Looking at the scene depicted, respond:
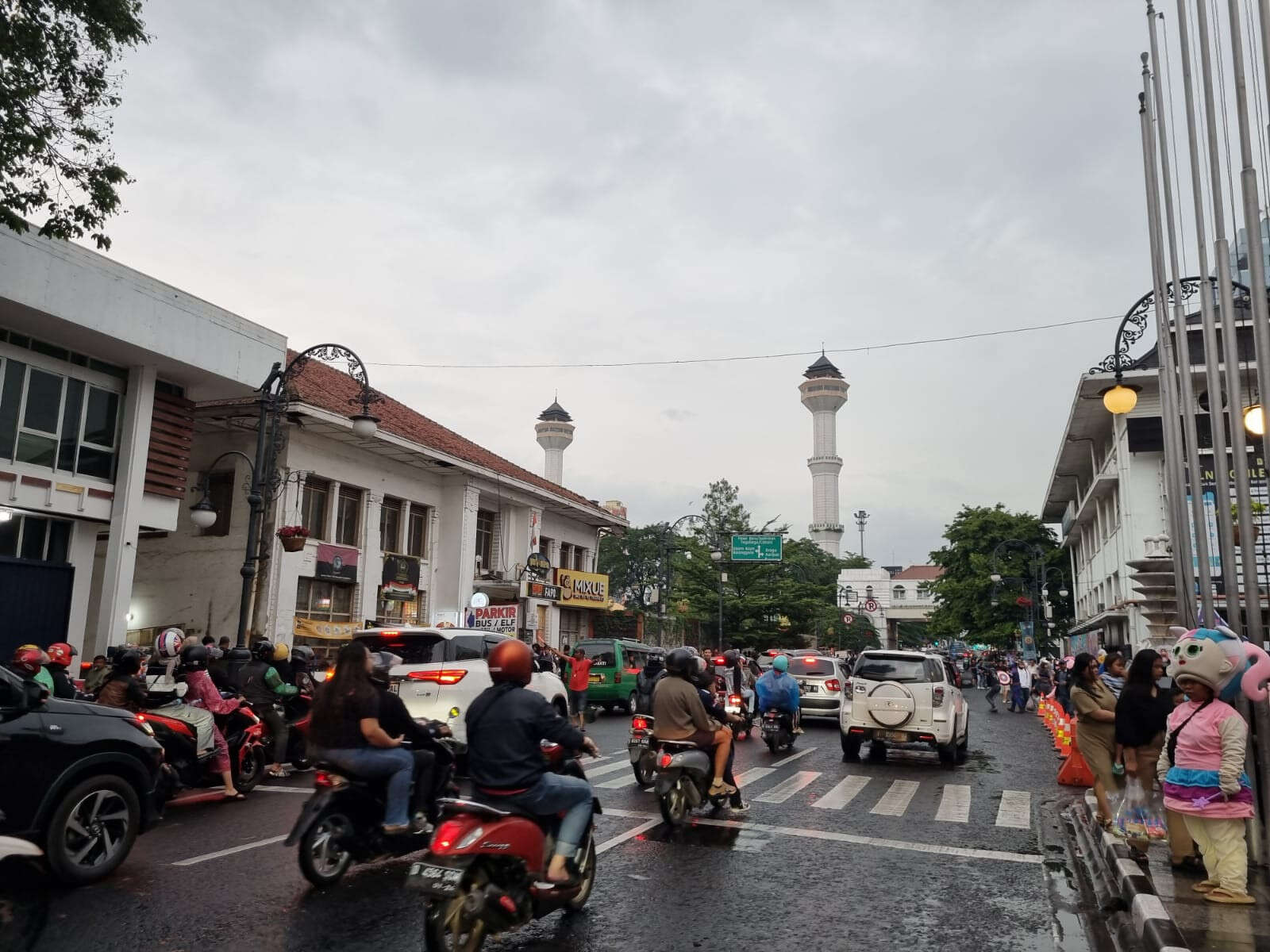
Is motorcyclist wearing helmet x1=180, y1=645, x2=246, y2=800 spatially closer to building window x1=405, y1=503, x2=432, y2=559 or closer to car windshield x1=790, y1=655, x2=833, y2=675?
car windshield x1=790, y1=655, x2=833, y2=675

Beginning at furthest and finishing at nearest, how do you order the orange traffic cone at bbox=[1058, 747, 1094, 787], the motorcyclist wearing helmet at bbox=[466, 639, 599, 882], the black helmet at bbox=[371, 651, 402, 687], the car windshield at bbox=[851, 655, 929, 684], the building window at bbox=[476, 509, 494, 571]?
1. the building window at bbox=[476, 509, 494, 571]
2. the car windshield at bbox=[851, 655, 929, 684]
3. the orange traffic cone at bbox=[1058, 747, 1094, 787]
4. the black helmet at bbox=[371, 651, 402, 687]
5. the motorcyclist wearing helmet at bbox=[466, 639, 599, 882]

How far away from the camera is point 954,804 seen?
36.6 feet

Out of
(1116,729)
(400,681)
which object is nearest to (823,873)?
(1116,729)

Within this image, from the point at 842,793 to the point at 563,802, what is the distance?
23.8 feet

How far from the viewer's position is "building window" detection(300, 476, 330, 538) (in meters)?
27.0

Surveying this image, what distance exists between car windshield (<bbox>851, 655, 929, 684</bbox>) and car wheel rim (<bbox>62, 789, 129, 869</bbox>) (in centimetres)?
1081

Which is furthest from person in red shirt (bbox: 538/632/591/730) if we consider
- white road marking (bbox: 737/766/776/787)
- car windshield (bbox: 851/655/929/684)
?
car windshield (bbox: 851/655/929/684)

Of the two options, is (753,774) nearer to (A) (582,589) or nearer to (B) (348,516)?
(B) (348,516)

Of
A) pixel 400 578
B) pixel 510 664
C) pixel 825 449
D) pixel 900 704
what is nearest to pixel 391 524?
pixel 400 578

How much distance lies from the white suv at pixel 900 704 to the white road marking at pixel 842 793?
157 cm

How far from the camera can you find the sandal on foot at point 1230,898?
6352 millimetres

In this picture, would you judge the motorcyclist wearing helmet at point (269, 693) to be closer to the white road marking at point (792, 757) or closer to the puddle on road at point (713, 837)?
the puddle on road at point (713, 837)

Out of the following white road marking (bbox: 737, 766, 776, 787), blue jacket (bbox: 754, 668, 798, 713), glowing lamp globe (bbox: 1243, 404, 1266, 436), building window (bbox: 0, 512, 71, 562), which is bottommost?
white road marking (bbox: 737, 766, 776, 787)

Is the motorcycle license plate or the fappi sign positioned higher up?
the fappi sign
